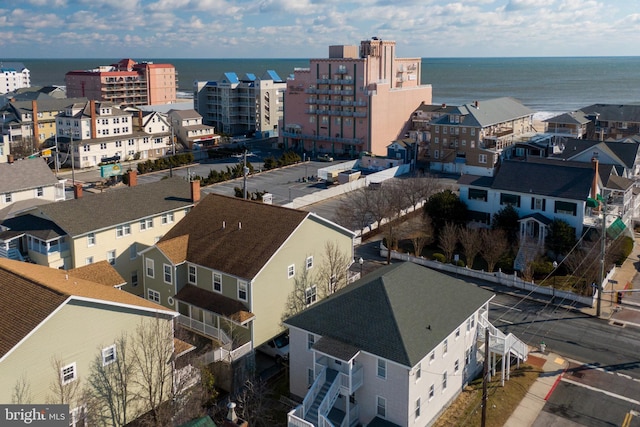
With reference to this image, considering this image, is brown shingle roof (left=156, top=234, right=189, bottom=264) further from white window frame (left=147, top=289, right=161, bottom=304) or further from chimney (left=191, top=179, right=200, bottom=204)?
chimney (left=191, top=179, right=200, bottom=204)

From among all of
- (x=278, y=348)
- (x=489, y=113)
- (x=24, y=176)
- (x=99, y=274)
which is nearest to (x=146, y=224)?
(x=99, y=274)


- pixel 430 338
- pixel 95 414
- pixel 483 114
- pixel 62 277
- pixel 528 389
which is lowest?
pixel 528 389

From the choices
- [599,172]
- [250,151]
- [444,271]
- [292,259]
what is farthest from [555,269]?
[250,151]

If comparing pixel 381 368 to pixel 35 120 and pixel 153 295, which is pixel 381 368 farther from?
pixel 35 120

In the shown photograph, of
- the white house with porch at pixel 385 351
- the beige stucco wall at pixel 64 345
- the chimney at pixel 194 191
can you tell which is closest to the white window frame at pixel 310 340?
the white house with porch at pixel 385 351

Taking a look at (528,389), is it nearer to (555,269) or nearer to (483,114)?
(555,269)

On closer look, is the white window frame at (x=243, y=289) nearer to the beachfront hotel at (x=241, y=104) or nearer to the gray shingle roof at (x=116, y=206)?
the gray shingle roof at (x=116, y=206)
